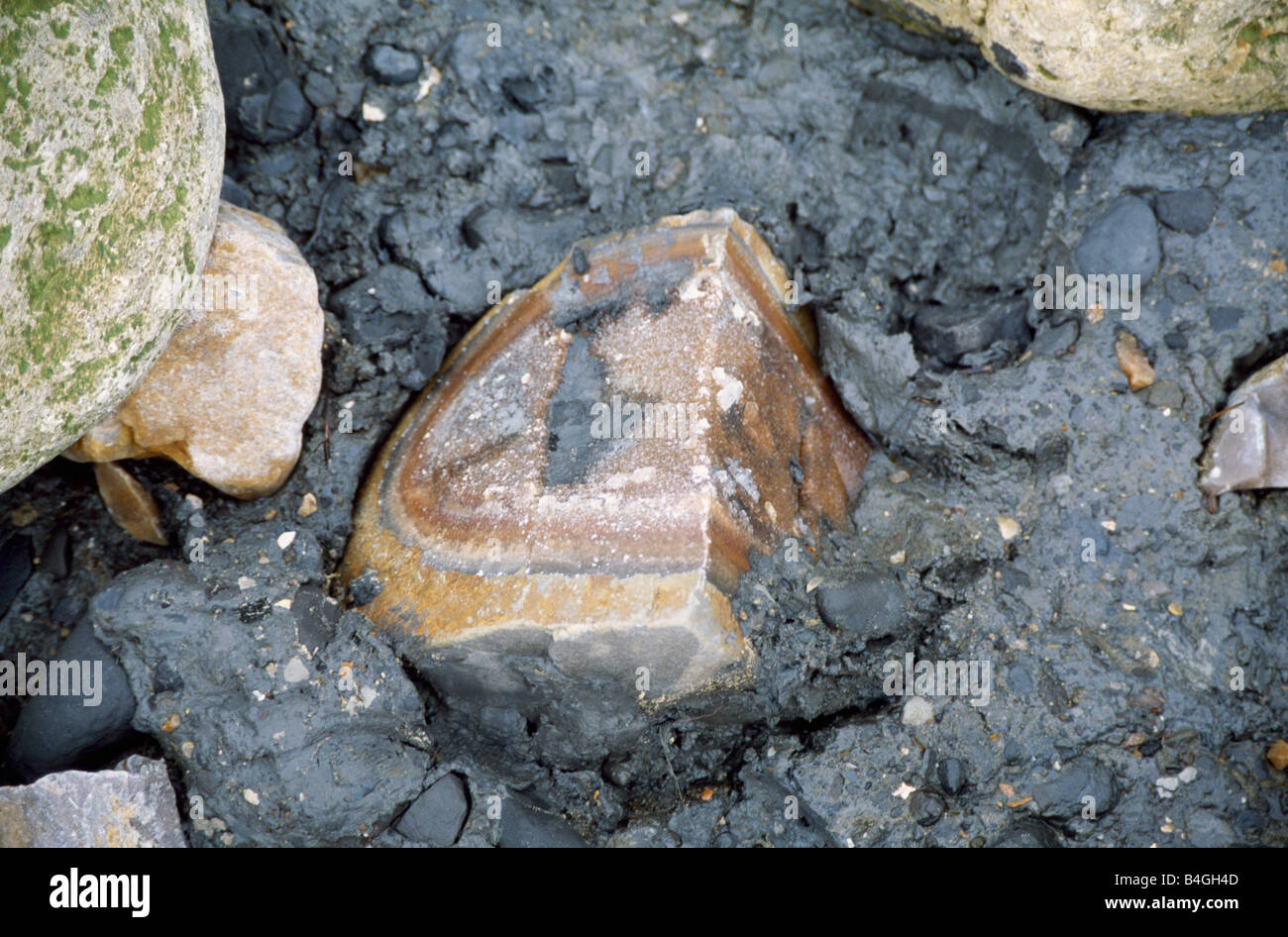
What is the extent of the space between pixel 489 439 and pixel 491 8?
1542mm

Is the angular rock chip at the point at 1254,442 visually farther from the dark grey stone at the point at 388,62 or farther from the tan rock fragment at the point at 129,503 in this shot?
the tan rock fragment at the point at 129,503

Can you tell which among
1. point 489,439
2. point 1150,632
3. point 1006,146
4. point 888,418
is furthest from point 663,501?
point 1006,146

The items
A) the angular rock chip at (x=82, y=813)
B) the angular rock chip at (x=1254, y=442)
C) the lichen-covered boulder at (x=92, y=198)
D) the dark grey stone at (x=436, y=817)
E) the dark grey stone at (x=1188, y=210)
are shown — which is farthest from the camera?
the dark grey stone at (x=1188, y=210)

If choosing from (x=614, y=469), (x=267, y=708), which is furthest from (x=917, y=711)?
(x=267, y=708)

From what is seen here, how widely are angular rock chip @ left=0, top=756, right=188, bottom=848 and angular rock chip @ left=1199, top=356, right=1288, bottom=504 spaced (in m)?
3.06

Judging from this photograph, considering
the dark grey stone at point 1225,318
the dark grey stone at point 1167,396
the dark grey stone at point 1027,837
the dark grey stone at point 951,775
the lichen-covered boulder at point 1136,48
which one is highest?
the lichen-covered boulder at point 1136,48

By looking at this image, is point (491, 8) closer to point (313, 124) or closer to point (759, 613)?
point (313, 124)

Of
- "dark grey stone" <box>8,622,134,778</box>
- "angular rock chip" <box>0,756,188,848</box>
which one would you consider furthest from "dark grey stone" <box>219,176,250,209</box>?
"angular rock chip" <box>0,756,188,848</box>

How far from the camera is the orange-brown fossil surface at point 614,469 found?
2.30 meters

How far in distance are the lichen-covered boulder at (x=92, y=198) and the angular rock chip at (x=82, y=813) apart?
78 centimetres

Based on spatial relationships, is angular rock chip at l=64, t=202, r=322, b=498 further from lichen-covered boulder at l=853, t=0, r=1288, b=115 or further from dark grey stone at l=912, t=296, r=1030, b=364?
lichen-covered boulder at l=853, t=0, r=1288, b=115

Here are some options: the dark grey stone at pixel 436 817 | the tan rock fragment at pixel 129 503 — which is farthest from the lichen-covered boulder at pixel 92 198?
the dark grey stone at pixel 436 817

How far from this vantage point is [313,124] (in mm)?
3076

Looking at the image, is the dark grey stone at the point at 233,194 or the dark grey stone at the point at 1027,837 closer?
the dark grey stone at the point at 1027,837
